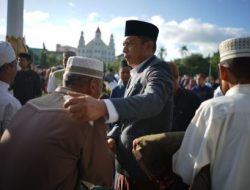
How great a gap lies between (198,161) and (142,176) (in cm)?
93

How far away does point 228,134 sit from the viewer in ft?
6.41

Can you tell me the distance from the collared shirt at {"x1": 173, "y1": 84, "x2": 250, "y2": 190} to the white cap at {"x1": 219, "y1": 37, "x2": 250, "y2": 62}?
0.18 m

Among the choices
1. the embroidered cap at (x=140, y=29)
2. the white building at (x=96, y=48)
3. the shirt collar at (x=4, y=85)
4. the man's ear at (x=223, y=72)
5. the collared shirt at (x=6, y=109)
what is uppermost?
the embroidered cap at (x=140, y=29)

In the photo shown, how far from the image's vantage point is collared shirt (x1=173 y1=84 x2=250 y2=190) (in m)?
1.94

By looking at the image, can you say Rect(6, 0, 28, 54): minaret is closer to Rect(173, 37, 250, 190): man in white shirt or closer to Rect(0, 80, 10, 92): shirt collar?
Rect(0, 80, 10, 92): shirt collar

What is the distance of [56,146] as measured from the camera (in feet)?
6.76

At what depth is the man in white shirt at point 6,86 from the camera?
10.0 feet

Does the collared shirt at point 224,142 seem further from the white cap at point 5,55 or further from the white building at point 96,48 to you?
the white building at point 96,48

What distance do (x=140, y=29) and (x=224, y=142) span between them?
1492 mm

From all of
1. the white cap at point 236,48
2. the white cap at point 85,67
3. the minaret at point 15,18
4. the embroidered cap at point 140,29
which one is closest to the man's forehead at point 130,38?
the embroidered cap at point 140,29

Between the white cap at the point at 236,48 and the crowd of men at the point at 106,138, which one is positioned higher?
the white cap at the point at 236,48

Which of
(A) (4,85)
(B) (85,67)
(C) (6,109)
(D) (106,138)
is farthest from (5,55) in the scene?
(D) (106,138)

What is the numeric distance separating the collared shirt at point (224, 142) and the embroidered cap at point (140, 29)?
128 centimetres

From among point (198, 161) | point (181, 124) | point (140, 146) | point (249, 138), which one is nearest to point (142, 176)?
point (140, 146)
